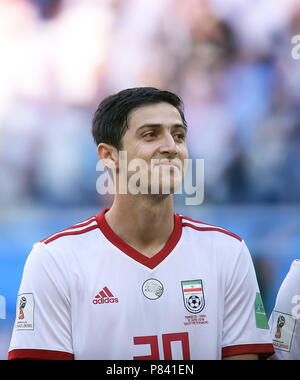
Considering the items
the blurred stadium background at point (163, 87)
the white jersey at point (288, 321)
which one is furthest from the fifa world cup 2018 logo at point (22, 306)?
the blurred stadium background at point (163, 87)

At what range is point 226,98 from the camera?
14.4 feet

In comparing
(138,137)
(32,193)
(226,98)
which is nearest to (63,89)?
(32,193)

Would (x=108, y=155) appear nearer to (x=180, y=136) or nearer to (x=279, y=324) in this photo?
(x=180, y=136)

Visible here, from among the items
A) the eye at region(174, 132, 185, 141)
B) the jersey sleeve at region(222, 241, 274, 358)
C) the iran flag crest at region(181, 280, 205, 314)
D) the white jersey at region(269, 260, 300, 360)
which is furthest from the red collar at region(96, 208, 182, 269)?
the white jersey at region(269, 260, 300, 360)

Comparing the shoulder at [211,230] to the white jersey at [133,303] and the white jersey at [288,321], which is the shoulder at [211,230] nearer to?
the white jersey at [133,303]

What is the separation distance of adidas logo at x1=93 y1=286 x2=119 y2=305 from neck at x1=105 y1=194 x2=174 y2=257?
0.68 ft

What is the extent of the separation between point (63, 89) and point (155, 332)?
290 cm

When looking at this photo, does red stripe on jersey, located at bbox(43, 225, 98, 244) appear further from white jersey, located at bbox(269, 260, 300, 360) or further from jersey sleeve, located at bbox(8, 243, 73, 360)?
white jersey, located at bbox(269, 260, 300, 360)

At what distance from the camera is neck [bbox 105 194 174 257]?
1.95m

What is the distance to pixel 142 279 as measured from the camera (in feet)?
6.16

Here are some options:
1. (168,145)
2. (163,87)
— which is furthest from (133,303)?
(163,87)

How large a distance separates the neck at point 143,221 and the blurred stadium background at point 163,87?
194cm

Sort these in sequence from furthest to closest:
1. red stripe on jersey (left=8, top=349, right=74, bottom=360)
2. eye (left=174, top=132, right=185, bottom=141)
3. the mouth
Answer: eye (left=174, top=132, right=185, bottom=141), the mouth, red stripe on jersey (left=8, top=349, right=74, bottom=360)

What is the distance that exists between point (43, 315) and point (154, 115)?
78 centimetres
